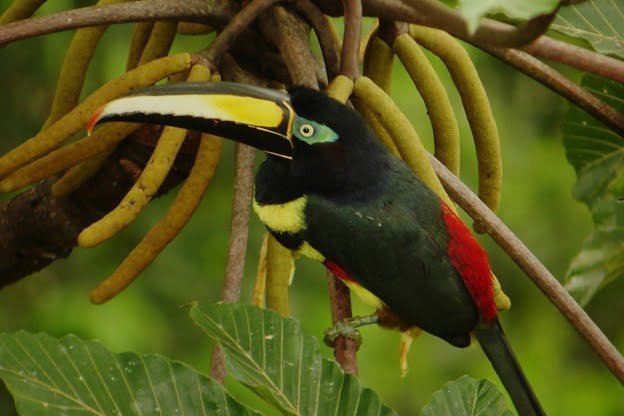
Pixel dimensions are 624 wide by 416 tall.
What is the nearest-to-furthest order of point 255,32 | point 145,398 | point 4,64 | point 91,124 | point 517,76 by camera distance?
point 145,398, point 91,124, point 255,32, point 4,64, point 517,76

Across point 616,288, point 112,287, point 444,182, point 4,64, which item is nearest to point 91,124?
point 112,287

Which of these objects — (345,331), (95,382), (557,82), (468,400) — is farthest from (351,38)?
(95,382)

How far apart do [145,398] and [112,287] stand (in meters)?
0.31

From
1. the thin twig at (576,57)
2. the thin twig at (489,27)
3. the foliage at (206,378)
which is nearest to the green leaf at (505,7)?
the thin twig at (489,27)

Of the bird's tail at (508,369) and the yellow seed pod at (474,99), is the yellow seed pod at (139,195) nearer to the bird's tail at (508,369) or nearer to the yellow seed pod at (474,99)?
the yellow seed pod at (474,99)

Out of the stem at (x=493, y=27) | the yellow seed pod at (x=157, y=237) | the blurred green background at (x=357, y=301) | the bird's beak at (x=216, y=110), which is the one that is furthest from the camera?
the blurred green background at (x=357, y=301)

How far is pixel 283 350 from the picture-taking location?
4.31 ft

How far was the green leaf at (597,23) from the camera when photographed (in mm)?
1744

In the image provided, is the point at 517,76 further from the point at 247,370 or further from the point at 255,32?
the point at 247,370

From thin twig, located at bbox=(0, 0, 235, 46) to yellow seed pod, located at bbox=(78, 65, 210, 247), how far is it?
15 centimetres

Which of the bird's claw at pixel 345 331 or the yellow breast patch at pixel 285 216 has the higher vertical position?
the yellow breast patch at pixel 285 216

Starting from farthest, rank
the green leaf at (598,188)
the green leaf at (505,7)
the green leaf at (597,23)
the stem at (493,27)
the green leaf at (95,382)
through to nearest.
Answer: the green leaf at (598,188)
the green leaf at (597,23)
the green leaf at (95,382)
the stem at (493,27)
the green leaf at (505,7)

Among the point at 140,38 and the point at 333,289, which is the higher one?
the point at 140,38

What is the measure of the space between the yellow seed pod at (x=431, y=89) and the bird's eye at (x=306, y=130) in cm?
16
